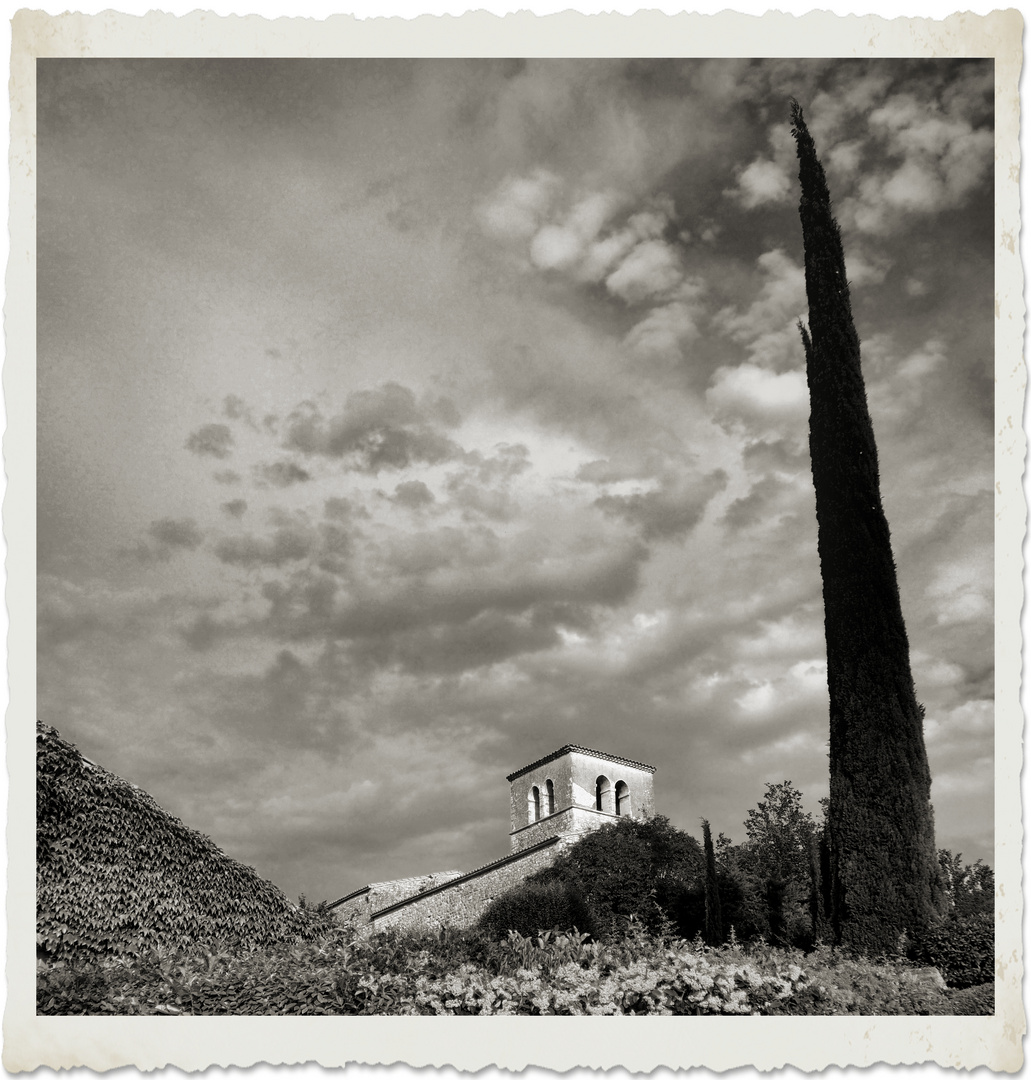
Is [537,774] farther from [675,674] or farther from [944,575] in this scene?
[944,575]

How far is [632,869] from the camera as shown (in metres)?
19.3

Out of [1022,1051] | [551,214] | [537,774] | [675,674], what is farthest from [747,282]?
[537,774]

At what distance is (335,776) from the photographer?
11133 millimetres

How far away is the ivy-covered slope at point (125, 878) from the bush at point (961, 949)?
619cm

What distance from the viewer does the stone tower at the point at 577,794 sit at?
22.4 m

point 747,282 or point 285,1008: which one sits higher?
point 747,282

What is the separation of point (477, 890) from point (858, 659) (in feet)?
44.3

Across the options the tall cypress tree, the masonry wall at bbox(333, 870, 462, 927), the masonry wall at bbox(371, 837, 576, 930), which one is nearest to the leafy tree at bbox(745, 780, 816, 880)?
the masonry wall at bbox(371, 837, 576, 930)

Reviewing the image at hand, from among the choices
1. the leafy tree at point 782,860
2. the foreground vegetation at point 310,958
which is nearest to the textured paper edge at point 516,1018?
the foreground vegetation at point 310,958

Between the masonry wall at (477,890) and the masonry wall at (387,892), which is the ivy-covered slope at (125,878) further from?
the masonry wall at (387,892)

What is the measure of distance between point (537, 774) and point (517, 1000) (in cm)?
1777

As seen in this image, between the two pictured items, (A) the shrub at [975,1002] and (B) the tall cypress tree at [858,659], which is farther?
(B) the tall cypress tree at [858,659]

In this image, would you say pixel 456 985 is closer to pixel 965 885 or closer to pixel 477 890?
pixel 965 885

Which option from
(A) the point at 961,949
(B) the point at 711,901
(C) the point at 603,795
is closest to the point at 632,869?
(C) the point at 603,795
